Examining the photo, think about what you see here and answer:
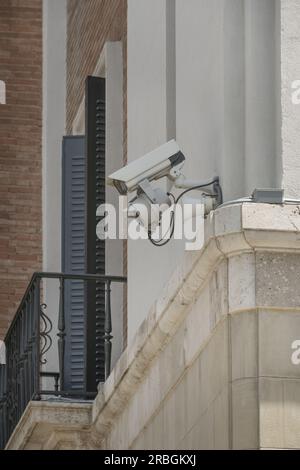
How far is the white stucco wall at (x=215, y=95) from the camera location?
12.5 metres

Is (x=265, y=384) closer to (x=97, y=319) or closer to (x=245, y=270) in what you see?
(x=245, y=270)

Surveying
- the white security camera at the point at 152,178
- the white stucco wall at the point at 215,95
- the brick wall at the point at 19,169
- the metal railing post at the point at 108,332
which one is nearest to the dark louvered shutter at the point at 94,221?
the metal railing post at the point at 108,332

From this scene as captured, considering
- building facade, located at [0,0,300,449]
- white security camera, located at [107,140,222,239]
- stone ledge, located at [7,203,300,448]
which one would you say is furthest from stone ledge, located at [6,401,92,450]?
white security camera, located at [107,140,222,239]

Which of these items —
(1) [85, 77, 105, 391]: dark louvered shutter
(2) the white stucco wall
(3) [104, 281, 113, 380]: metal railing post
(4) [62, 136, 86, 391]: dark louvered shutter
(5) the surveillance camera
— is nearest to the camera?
(2) the white stucco wall

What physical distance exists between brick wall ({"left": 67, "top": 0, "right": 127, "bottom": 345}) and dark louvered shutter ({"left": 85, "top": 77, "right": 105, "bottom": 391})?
0.99ft

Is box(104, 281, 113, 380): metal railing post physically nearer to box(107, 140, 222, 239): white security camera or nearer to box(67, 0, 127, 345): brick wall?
box(67, 0, 127, 345): brick wall

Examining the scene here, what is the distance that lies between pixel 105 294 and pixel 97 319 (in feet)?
0.89

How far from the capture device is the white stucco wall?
12.5 metres

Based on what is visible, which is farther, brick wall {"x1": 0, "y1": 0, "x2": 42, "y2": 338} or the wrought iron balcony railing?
brick wall {"x1": 0, "y1": 0, "x2": 42, "y2": 338}

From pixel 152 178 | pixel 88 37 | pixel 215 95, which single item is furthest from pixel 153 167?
pixel 88 37

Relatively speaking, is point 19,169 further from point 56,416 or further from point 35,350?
point 56,416

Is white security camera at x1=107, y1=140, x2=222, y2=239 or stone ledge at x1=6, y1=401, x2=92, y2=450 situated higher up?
white security camera at x1=107, y1=140, x2=222, y2=239

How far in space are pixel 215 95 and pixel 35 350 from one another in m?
5.57

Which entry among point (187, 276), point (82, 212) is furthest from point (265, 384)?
point (82, 212)
